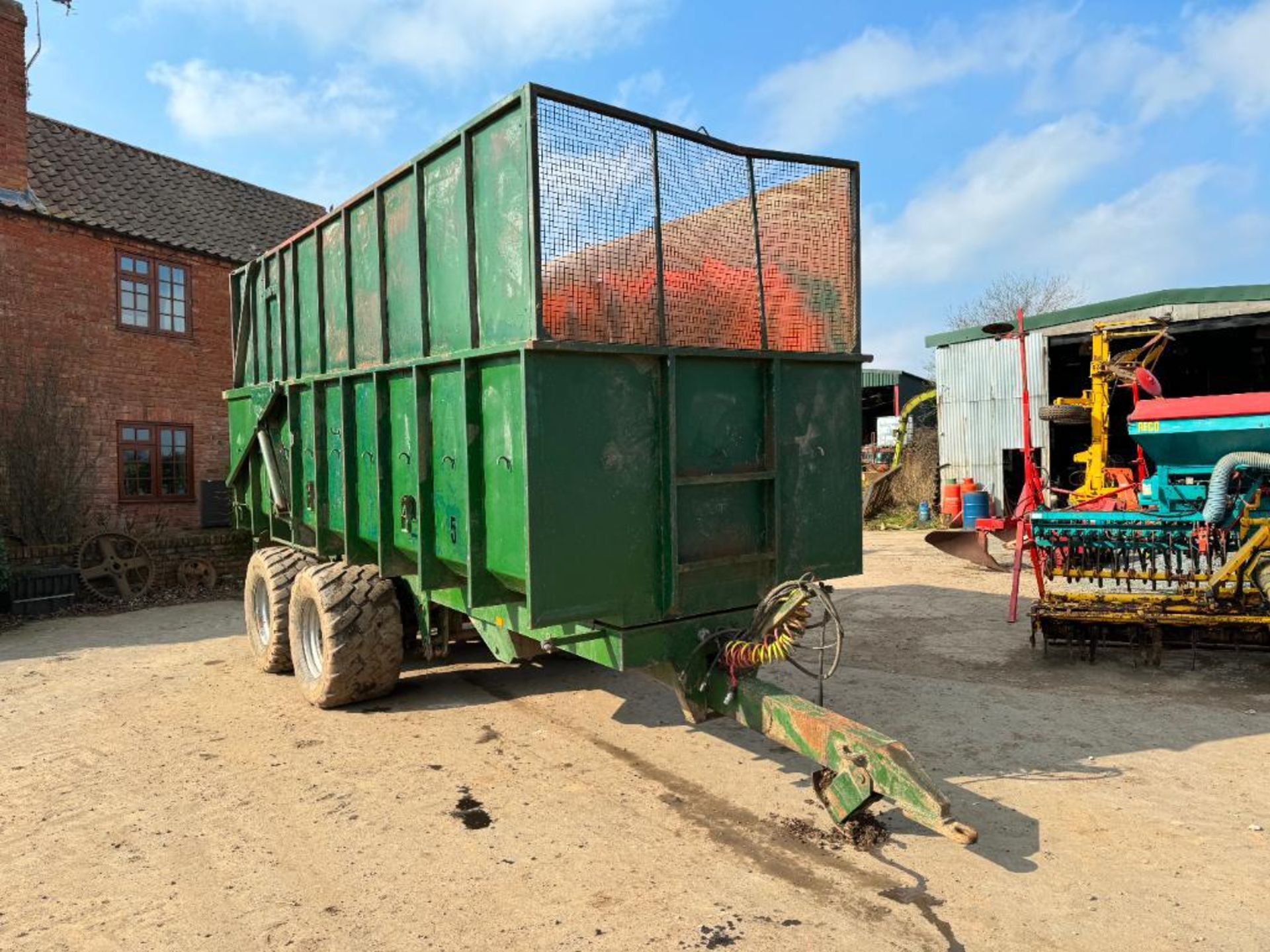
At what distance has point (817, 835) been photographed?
3723 mm

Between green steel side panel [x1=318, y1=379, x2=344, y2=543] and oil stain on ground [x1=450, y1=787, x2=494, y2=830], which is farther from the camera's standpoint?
green steel side panel [x1=318, y1=379, x2=344, y2=543]

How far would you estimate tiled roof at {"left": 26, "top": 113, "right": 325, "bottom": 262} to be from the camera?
1359 cm

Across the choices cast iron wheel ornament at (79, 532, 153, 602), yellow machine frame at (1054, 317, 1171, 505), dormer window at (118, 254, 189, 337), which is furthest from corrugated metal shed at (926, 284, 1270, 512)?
cast iron wheel ornament at (79, 532, 153, 602)

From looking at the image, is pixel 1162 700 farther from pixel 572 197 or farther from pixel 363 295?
pixel 363 295

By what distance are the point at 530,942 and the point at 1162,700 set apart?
4.86 meters

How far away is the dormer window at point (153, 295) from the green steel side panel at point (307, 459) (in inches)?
375

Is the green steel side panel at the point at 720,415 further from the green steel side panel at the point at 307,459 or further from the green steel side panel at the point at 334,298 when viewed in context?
the green steel side panel at the point at 307,459

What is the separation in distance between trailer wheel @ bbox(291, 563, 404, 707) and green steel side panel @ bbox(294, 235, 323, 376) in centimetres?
159

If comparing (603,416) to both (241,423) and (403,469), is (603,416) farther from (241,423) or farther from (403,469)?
(241,423)

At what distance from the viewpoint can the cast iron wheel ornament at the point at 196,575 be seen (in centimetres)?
1215

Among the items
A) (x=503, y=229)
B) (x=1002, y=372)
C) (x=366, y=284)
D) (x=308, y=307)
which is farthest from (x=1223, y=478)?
(x=1002, y=372)

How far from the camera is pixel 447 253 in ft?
14.4

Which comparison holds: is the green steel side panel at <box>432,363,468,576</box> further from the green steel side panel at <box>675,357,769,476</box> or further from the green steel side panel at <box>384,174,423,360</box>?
the green steel side panel at <box>675,357,769,476</box>

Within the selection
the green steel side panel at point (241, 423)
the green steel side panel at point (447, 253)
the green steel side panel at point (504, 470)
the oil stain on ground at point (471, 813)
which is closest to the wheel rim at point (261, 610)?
the green steel side panel at point (241, 423)
